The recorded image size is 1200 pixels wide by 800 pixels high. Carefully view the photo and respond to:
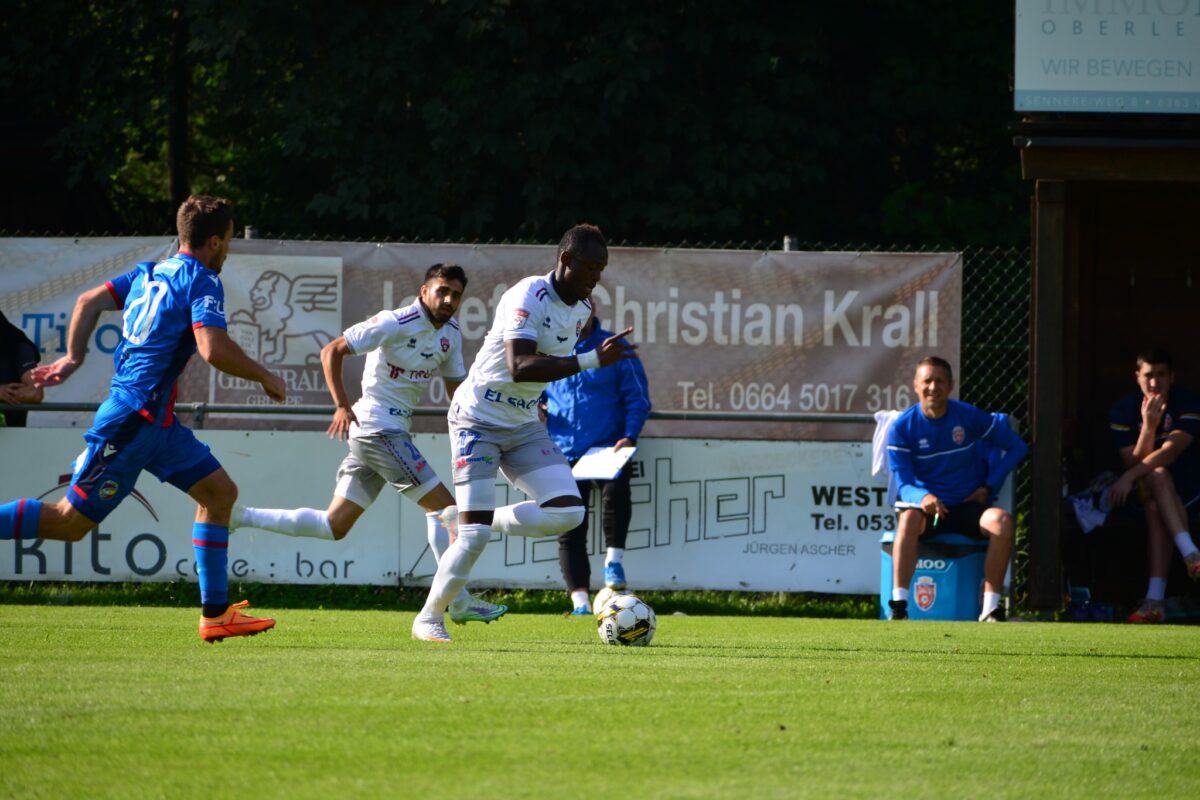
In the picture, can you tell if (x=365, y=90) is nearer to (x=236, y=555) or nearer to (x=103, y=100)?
(x=103, y=100)

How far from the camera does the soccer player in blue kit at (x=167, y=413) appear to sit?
7344mm

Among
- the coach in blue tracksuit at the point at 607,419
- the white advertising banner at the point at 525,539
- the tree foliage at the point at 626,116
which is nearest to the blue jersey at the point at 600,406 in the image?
the coach in blue tracksuit at the point at 607,419

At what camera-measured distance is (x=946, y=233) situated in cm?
1708

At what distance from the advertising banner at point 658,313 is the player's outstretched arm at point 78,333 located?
4453 millimetres

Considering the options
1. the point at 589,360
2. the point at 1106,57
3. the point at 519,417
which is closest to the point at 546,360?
the point at 589,360

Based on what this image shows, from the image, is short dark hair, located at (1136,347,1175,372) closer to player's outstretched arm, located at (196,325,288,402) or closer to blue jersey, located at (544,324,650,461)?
blue jersey, located at (544,324,650,461)

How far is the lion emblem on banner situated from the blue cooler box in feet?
15.0

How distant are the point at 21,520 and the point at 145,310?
1083 mm

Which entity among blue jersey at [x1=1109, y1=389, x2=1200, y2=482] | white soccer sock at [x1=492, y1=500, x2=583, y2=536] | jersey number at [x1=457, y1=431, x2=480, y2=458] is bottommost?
white soccer sock at [x1=492, y1=500, x2=583, y2=536]

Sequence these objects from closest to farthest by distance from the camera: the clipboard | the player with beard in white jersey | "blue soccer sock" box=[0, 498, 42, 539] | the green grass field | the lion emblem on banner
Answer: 1. the green grass field
2. "blue soccer sock" box=[0, 498, 42, 539]
3. the player with beard in white jersey
4. the clipboard
5. the lion emblem on banner

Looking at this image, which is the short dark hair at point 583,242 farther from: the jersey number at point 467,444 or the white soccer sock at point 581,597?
the white soccer sock at point 581,597

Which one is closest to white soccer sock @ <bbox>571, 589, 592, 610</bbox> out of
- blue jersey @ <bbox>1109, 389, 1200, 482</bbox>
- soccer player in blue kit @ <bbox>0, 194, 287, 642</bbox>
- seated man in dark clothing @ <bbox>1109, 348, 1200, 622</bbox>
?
soccer player in blue kit @ <bbox>0, 194, 287, 642</bbox>

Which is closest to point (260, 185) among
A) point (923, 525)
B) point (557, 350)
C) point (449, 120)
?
point (449, 120)

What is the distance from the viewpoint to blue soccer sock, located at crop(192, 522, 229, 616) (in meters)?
7.66
